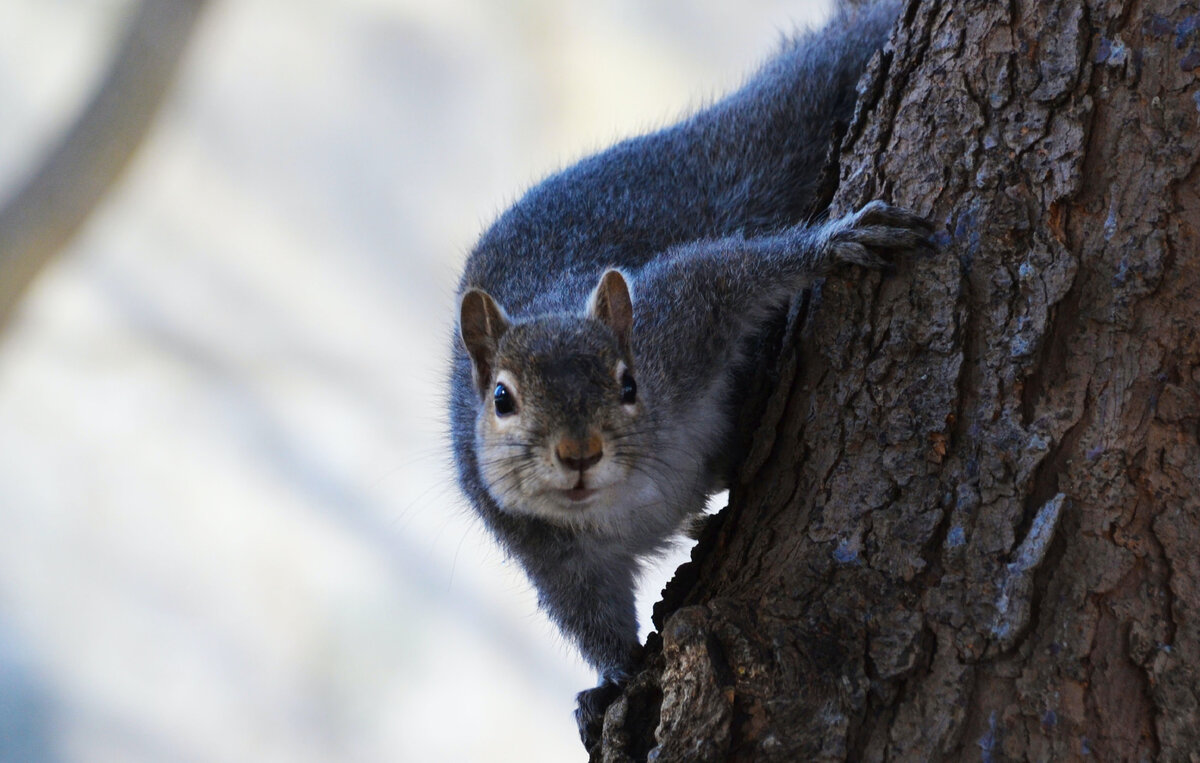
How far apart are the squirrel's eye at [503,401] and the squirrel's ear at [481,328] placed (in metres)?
0.12

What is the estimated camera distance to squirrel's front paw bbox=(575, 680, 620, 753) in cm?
250

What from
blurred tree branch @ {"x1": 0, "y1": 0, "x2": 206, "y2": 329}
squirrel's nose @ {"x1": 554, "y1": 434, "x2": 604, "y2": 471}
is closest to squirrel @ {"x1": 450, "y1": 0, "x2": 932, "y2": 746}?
squirrel's nose @ {"x1": 554, "y1": 434, "x2": 604, "y2": 471}

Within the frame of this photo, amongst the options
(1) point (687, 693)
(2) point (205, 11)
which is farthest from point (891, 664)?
(2) point (205, 11)

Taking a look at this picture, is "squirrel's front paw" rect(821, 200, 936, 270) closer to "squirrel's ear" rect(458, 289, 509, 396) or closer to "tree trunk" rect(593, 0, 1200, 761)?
"tree trunk" rect(593, 0, 1200, 761)

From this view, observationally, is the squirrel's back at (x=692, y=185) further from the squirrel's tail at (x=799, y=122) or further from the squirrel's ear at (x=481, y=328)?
the squirrel's ear at (x=481, y=328)

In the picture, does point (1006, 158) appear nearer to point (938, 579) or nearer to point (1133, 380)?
point (1133, 380)

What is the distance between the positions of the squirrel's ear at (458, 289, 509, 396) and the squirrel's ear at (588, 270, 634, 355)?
230mm

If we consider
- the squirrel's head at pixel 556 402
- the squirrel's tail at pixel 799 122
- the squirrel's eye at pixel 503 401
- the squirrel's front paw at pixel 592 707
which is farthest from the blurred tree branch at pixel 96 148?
the squirrel's front paw at pixel 592 707

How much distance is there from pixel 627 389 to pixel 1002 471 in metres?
0.83

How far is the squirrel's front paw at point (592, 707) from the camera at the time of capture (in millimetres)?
2500

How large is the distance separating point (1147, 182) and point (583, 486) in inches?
45.0

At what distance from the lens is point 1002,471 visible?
5.96 ft

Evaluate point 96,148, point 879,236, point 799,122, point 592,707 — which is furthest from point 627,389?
point 96,148

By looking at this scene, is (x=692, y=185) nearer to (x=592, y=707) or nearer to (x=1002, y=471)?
(x=592, y=707)
